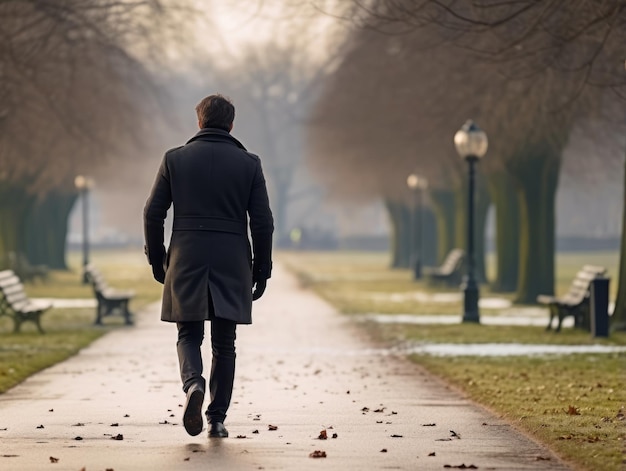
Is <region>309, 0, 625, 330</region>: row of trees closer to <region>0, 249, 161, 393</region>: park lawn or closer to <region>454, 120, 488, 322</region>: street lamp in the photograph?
<region>454, 120, 488, 322</region>: street lamp

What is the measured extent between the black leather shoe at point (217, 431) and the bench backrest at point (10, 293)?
40.1 feet

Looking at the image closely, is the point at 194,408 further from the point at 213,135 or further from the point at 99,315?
the point at 99,315

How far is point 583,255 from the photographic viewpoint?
297 ft

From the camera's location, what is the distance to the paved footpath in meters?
8.90

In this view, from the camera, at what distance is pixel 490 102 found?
26.8m

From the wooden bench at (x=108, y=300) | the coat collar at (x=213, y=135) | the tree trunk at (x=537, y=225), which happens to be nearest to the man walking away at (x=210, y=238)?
the coat collar at (x=213, y=135)

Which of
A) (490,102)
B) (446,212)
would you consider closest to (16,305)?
(490,102)

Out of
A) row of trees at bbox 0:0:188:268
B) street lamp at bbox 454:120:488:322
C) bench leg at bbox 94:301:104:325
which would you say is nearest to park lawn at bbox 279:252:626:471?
street lamp at bbox 454:120:488:322

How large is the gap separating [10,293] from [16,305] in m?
0.19

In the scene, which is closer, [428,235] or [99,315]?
[99,315]

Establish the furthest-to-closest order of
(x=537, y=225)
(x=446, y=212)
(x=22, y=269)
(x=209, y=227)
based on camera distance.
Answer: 1. (x=446, y=212)
2. (x=22, y=269)
3. (x=537, y=225)
4. (x=209, y=227)

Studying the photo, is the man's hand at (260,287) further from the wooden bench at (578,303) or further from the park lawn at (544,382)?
the wooden bench at (578,303)

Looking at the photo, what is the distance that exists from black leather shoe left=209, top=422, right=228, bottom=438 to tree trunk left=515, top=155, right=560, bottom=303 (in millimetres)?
22347

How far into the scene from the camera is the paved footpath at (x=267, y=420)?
8.90 m
